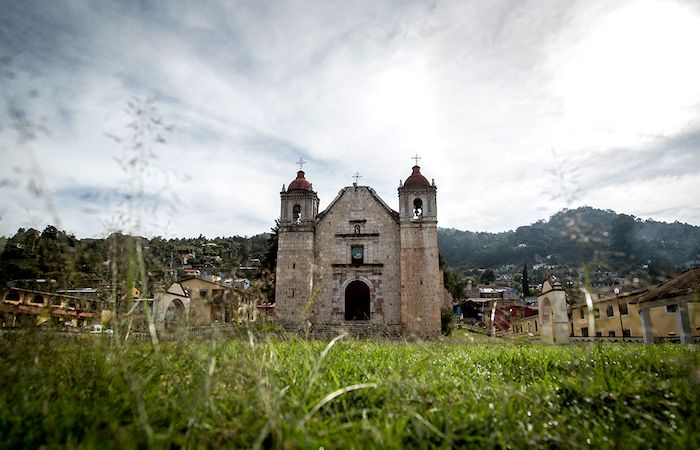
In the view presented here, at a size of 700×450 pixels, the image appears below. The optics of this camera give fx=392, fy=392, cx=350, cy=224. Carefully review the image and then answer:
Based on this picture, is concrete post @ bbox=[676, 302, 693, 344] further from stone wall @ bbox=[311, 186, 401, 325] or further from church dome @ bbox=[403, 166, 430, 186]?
church dome @ bbox=[403, 166, 430, 186]

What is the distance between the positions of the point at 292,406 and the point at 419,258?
20983 millimetres

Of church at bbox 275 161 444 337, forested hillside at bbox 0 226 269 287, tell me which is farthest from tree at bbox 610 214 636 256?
church at bbox 275 161 444 337

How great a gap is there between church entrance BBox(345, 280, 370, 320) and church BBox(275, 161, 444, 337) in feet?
0.32

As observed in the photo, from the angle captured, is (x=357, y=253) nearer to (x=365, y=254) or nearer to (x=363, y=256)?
(x=363, y=256)

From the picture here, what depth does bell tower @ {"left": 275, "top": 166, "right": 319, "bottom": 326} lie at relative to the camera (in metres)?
22.8

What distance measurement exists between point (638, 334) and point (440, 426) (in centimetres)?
2549

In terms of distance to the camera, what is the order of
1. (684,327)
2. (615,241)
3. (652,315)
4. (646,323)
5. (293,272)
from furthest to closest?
(293,272)
(652,315)
(646,323)
(684,327)
(615,241)

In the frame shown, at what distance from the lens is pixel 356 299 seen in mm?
26141

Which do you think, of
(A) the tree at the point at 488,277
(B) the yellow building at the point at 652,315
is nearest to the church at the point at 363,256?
(B) the yellow building at the point at 652,315

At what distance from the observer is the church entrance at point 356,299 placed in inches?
985

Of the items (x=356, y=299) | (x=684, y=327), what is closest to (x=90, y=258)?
(x=684, y=327)

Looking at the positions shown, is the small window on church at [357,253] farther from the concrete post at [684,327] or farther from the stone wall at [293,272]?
the concrete post at [684,327]

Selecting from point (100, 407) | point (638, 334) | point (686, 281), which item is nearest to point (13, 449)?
point (100, 407)

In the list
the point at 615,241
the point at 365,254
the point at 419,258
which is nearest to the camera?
the point at 615,241
